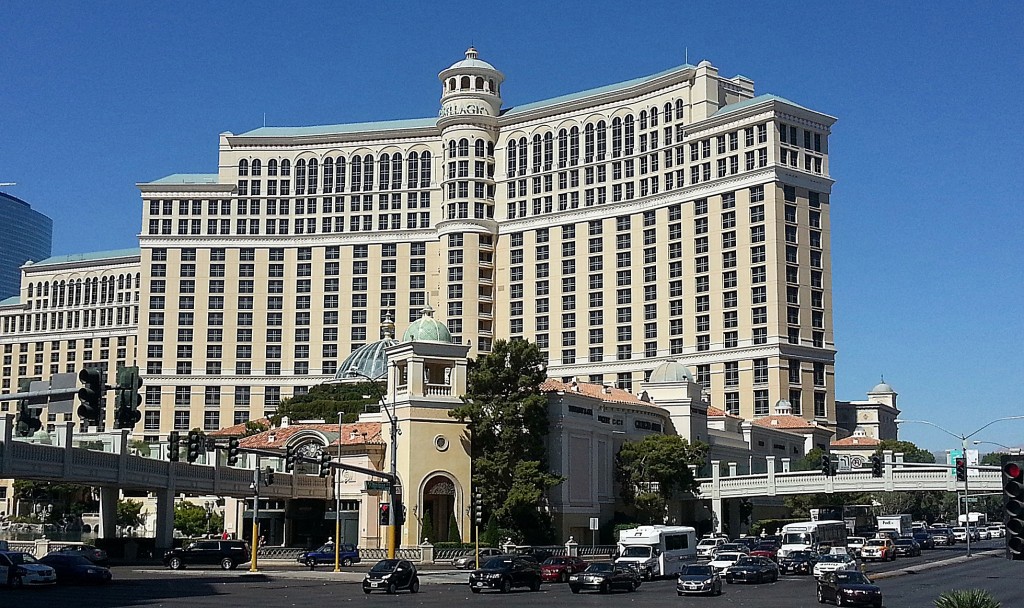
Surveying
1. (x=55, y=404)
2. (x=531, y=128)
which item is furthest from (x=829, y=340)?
(x=55, y=404)

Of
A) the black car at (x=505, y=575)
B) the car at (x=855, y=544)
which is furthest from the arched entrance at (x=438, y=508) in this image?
the black car at (x=505, y=575)

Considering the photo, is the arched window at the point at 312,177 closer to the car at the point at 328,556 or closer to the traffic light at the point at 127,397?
the car at the point at 328,556

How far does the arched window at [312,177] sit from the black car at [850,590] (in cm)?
14746

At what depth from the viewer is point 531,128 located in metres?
177

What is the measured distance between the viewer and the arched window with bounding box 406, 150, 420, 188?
183m

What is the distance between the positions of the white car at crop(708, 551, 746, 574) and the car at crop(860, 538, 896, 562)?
21183mm

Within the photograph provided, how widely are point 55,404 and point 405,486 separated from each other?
2446 inches

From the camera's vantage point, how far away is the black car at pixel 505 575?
2122 inches

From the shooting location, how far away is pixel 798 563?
70.3 meters

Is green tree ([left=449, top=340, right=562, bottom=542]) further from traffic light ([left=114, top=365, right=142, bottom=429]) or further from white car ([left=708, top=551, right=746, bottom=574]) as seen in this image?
traffic light ([left=114, top=365, right=142, bottom=429])

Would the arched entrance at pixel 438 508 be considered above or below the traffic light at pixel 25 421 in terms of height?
below

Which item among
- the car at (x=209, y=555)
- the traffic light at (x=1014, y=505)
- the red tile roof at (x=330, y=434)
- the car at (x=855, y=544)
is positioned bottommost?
the car at (x=855, y=544)

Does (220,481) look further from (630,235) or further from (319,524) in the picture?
(630,235)

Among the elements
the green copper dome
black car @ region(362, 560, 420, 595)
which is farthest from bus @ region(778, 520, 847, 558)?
the green copper dome
